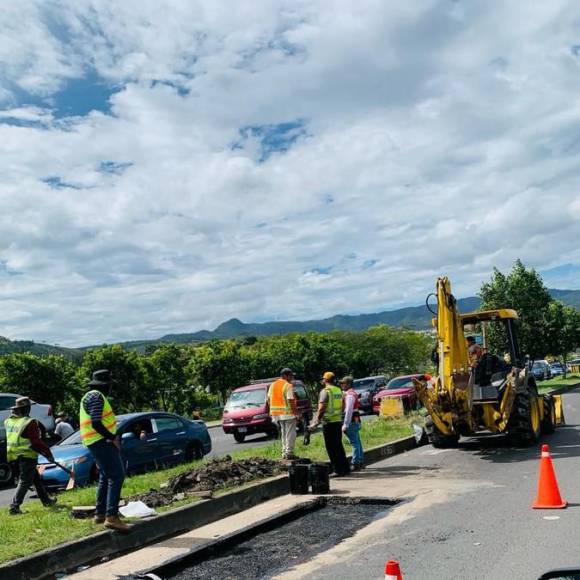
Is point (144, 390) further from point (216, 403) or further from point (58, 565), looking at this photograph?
point (58, 565)

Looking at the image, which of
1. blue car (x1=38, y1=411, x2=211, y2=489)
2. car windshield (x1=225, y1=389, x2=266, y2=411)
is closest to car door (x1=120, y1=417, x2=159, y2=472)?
blue car (x1=38, y1=411, x2=211, y2=489)

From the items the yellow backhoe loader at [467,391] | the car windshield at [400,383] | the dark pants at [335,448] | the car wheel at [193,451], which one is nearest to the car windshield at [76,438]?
the car wheel at [193,451]

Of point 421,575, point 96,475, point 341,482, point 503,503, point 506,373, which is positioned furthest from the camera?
point 506,373

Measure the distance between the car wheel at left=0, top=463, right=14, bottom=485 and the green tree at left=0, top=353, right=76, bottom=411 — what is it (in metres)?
11.5

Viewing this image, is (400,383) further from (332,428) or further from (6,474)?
(332,428)

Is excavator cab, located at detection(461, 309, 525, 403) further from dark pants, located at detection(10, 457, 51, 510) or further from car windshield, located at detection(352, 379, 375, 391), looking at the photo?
car windshield, located at detection(352, 379, 375, 391)

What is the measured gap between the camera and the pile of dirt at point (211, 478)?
946cm

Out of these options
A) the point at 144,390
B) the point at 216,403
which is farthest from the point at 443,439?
the point at 216,403

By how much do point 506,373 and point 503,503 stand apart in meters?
5.65

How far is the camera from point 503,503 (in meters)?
8.84

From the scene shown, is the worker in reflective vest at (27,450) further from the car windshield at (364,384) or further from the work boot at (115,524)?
the car windshield at (364,384)

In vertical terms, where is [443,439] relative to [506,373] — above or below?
below

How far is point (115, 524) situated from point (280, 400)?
17.9ft

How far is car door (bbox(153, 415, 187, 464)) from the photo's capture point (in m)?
14.2
